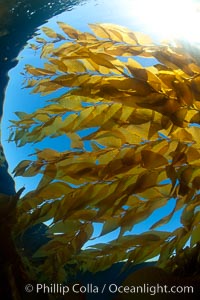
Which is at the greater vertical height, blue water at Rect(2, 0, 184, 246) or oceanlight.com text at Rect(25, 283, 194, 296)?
blue water at Rect(2, 0, 184, 246)

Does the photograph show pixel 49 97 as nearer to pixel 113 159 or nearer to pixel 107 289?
pixel 113 159

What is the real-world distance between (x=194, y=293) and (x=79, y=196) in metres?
0.20

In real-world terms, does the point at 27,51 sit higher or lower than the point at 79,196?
higher

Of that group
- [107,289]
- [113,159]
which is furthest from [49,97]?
[107,289]

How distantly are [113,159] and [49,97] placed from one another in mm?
145

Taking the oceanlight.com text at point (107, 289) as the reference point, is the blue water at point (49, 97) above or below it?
above

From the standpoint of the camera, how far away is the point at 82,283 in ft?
2.00

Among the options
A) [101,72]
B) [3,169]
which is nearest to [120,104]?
[101,72]

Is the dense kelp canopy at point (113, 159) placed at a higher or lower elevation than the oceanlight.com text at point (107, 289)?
higher

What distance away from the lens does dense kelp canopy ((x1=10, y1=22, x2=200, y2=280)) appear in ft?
2.04

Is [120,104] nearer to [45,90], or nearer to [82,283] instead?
[45,90]

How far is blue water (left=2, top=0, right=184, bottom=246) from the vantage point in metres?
0.63

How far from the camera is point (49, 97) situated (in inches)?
27.4

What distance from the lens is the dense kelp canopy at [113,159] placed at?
62 centimetres
